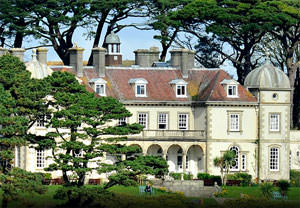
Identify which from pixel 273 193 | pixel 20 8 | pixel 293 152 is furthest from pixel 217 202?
pixel 20 8

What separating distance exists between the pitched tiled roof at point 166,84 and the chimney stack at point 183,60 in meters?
0.32

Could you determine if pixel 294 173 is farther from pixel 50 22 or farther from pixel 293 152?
pixel 50 22

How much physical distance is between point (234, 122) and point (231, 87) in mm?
2143

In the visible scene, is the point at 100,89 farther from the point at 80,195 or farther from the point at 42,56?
the point at 80,195

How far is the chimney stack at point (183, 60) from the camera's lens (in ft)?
258

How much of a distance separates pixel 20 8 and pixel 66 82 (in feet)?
72.4

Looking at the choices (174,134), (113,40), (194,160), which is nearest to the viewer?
(174,134)

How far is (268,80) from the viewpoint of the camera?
76.3 meters

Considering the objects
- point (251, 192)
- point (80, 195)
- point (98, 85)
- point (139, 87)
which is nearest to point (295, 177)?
point (251, 192)

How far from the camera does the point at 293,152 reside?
81.8 meters

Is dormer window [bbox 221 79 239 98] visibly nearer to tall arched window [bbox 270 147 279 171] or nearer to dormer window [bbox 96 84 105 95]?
tall arched window [bbox 270 147 279 171]

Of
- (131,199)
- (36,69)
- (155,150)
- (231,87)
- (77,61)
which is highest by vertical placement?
(77,61)

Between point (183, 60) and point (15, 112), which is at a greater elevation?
point (183, 60)

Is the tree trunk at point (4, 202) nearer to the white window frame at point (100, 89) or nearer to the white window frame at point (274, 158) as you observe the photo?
the white window frame at point (100, 89)
